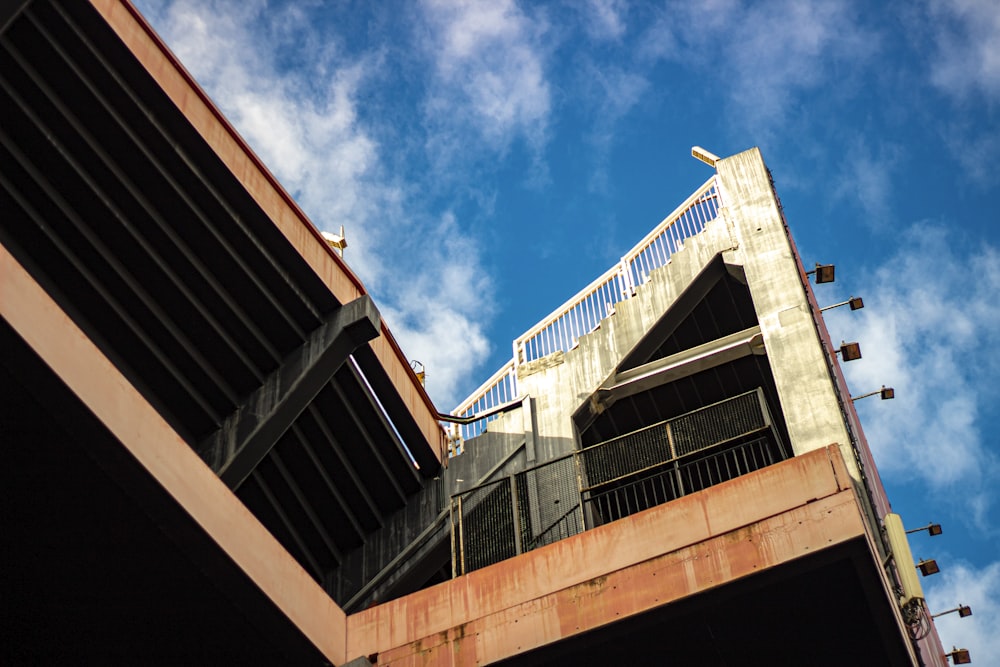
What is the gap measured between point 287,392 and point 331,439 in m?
1.92

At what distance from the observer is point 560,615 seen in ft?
41.8

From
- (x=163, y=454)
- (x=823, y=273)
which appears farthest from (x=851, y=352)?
(x=163, y=454)

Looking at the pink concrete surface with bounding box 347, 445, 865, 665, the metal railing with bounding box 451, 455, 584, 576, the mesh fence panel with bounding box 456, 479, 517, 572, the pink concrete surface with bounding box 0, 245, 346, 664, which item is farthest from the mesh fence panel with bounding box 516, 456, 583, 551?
the pink concrete surface with bounding box 0, 245, 346, 664

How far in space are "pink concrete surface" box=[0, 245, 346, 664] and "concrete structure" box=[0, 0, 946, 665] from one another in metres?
0.03

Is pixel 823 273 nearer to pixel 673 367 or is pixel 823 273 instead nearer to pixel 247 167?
pixel 673 367

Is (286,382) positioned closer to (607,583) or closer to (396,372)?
(396,372)

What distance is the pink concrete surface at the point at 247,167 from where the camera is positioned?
49.4 feet

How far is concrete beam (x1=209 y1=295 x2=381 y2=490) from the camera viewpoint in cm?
1775

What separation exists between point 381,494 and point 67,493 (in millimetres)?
10592

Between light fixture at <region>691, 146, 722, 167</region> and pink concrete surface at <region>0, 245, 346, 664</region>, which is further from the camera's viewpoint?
light fixture at <region>691, 146, 722, 167</region>

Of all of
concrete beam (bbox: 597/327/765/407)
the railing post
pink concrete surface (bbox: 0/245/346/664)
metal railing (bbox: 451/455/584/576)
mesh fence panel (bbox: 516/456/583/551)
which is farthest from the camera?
the railing post

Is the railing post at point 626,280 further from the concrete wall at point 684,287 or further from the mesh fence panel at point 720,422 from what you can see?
the mesh fence panel at point 720,422

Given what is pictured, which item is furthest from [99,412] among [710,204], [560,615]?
[710,204]

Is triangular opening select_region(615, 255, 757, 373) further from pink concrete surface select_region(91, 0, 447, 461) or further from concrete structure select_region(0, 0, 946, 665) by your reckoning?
pink concrete surface select_region(91, 0, 447, 461)
